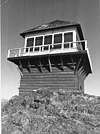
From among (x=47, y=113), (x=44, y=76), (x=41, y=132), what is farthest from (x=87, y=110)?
(x=44, y=76)

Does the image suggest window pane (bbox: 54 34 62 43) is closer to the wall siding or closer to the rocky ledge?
the wall siding

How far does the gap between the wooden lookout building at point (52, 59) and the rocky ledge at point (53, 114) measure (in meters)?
1.93

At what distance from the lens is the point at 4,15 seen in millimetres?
6508

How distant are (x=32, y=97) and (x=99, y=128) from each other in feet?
15.2

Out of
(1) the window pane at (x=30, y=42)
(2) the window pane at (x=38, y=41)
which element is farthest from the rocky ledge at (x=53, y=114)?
(1) the window pane at (x=30, y=42)

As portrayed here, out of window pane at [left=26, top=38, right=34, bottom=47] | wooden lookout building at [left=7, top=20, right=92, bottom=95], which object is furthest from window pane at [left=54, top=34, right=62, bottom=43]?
window pane at [left=26, top=38, right=34, bottom=47]

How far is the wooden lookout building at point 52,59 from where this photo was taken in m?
11.0

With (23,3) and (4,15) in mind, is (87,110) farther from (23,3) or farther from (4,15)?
(23,3)

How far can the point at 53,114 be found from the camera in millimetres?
7613

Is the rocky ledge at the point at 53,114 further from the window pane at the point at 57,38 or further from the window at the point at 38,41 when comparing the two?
the window pane at the point at 57,38

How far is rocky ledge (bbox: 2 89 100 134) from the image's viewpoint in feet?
21.0

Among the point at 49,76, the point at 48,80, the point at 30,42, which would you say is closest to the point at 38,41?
the point at 30,42

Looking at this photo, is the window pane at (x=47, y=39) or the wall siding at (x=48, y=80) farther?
the window pane at (x=47, y=39)

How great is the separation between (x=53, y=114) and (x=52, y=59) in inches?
198
